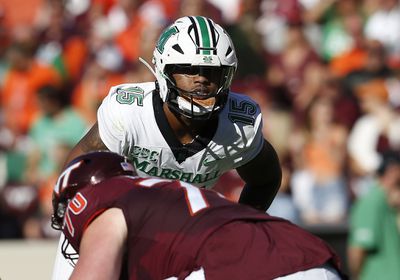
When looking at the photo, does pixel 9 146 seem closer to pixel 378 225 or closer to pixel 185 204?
pixel 378 225

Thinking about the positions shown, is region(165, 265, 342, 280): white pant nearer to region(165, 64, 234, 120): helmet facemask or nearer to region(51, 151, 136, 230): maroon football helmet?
region(51, 151, 136, 230): maroon football helmet

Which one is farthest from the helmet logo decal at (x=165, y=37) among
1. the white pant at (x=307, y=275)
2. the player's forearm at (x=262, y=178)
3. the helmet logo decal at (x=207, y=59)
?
the white pant at (x=307, y=275)

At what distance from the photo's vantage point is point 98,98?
10453 millimetres

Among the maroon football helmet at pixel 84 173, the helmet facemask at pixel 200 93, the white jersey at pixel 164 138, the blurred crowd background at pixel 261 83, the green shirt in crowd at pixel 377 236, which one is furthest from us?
the blurred crowd background at pixel 261 83

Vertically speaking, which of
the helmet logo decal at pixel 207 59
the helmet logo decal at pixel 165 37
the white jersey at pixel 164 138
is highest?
the helmet logo decal at pixel 165 37

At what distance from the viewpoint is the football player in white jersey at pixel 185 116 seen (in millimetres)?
5145

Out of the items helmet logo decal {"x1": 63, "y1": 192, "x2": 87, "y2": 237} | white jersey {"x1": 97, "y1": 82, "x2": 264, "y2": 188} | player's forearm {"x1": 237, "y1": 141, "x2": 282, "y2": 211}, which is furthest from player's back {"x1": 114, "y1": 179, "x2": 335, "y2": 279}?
player's forearm {"x1": 237, "y1": 141, "x2": 282, "y2": 211}

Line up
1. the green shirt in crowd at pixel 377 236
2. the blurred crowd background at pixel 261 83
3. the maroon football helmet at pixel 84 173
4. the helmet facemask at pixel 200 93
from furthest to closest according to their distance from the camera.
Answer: the blurred crowd background at pixel 261 83 → the green shirt in crowd at pixel 377 236 → the helmet facemask at pixel 200 93 → the maroon football helmet at pixel 84 173

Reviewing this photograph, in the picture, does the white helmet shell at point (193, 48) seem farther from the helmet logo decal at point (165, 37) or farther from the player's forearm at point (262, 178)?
the player's forearm at point (262, 178)

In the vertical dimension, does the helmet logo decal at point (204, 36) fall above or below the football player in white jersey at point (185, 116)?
above

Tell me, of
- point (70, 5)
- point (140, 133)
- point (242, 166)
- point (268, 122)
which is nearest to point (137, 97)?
point (140, 133)

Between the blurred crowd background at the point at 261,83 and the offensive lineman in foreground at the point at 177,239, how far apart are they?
4986mm

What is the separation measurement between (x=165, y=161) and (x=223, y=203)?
123 cm

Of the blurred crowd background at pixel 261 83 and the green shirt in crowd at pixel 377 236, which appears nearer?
the green shirt in crowd at pixel 377 236
